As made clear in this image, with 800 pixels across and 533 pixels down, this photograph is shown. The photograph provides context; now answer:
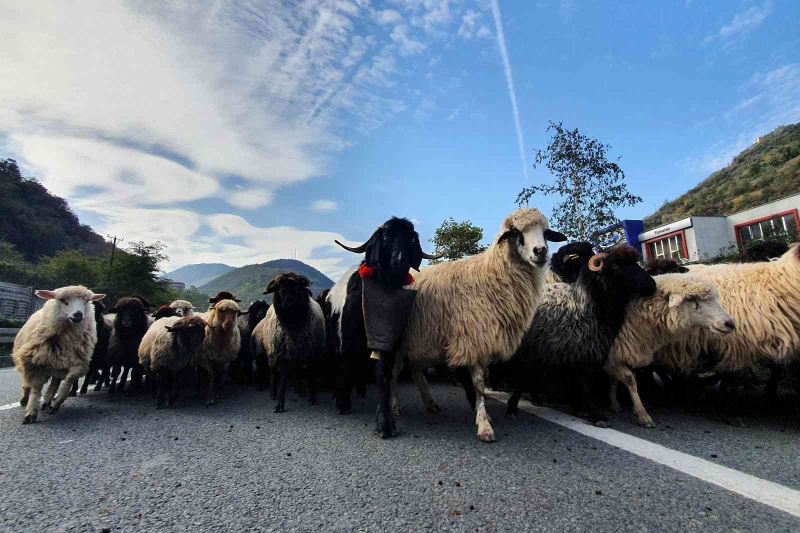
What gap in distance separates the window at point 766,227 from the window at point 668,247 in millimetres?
2789

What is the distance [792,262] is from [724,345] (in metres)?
1.14

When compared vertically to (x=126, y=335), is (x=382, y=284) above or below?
above

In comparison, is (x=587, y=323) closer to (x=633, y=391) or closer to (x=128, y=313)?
(x=633, y=391)

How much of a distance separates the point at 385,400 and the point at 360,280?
1575 millimetres

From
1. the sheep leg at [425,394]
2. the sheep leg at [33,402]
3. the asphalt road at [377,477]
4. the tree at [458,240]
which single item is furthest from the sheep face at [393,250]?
the tree at [458,240]

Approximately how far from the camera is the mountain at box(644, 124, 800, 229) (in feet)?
107

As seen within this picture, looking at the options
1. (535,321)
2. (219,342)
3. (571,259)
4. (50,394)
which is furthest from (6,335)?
(571,259)

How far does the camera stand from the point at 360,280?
15.6ft

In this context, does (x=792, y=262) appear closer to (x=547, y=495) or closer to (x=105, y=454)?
(x=547, y=495)

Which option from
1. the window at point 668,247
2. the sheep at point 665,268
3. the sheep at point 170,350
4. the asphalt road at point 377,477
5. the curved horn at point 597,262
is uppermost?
the window at point 668,247

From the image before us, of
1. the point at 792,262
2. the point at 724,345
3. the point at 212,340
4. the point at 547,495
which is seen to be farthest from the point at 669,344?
the point at 212,340

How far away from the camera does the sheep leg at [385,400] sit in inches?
152

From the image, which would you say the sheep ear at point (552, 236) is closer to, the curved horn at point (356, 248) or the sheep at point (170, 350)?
the curved horn at point (356, 248)

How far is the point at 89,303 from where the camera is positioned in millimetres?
5664
